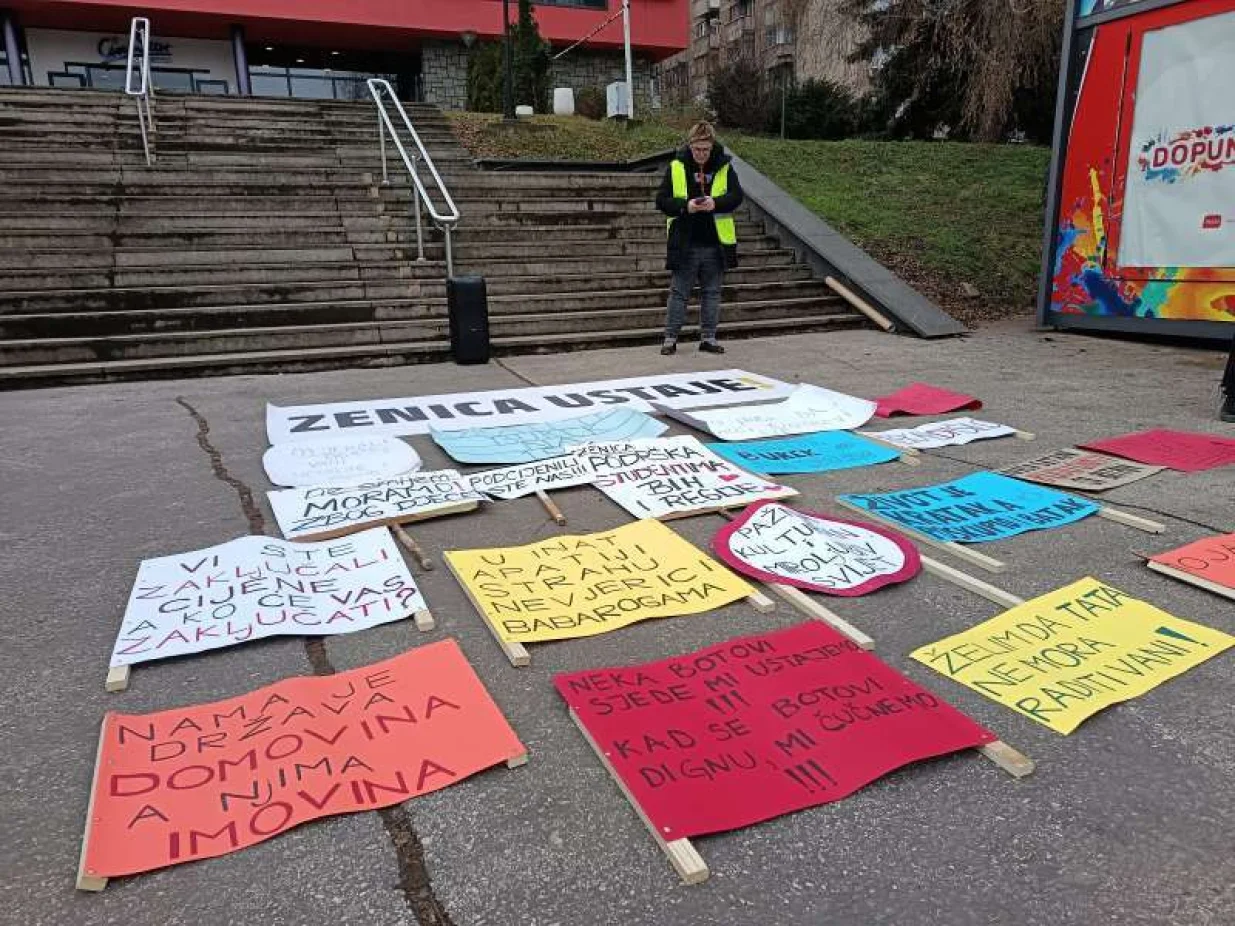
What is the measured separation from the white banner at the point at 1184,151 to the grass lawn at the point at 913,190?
2280mm

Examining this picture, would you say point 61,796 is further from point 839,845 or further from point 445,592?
point 839,845

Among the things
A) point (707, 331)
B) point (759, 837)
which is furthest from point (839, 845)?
point (707, 331)

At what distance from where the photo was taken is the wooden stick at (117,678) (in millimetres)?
2396

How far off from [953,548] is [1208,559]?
85 cm

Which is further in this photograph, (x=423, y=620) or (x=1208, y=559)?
(x=1208, y=559)

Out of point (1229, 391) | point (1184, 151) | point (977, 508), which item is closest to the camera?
point (977, 508)

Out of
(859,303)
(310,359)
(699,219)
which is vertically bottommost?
(310,359)

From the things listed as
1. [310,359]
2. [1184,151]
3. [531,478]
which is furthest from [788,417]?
[1184,151]

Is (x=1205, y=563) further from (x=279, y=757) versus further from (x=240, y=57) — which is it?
(x=240, y=57)

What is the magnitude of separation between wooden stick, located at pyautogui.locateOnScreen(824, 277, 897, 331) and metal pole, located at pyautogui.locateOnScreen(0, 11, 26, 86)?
69.5 ft

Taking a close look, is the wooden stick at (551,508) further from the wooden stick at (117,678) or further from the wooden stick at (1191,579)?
the wooden stick at (1191,579)

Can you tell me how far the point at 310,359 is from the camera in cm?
766

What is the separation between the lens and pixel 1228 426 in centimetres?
512

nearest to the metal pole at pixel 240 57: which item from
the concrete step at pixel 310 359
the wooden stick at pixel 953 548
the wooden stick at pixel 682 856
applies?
the concrete step at pixel 310 359
